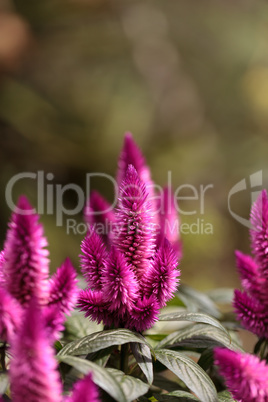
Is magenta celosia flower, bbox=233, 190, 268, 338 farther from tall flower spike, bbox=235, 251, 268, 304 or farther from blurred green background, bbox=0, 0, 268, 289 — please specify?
blurred green background, bbox=0, 0, 268, 289

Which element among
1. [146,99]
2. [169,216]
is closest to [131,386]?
[169,216]

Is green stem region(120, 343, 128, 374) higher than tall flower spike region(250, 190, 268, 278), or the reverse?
tall flower spike region(250, 190, 268, 278)

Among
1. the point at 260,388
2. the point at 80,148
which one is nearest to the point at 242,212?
the point at 80,148

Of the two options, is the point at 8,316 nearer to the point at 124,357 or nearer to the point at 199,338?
the point at 124,357

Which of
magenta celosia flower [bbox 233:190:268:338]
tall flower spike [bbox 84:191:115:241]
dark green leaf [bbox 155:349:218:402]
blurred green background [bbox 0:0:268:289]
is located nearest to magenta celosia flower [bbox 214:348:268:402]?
dark green leaf [bbox 155:349:218:402]

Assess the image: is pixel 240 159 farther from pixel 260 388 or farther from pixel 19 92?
pixel 260 388

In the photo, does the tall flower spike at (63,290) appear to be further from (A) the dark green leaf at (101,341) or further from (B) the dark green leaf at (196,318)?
(B) the dark green leaf at (196,318)

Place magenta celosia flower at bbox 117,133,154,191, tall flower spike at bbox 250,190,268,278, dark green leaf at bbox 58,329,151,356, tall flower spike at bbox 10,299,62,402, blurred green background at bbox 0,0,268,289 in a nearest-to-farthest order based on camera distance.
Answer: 1. tall flower spike at bbox 10,299,62,402
2. dark green leaf at bbox 58,329,151,356
3. tall flower spike at bbox 250,190,268,278
4. magenta celosia flower at bbox 117,133,154,191
5. blurred green background at bbox 0,0,268,289
